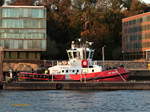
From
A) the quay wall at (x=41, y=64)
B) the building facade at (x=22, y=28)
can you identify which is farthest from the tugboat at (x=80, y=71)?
the building facade at (x=22, y=28)

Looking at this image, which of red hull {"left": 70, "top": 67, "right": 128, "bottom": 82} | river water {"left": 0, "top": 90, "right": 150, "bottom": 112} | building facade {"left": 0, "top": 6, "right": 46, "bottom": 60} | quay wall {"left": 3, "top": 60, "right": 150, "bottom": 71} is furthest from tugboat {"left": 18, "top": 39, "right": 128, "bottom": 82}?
building facade {"left": 0, "top": 6, "right": 46, "bottom": 60}

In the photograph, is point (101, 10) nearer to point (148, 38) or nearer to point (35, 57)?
point (148, 38)

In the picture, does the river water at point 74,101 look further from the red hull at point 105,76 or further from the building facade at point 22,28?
the building facade at point 22,28

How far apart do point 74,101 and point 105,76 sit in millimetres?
23637

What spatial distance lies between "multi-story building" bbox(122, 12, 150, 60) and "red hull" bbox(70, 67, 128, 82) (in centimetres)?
6084

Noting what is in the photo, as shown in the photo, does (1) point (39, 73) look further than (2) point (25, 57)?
No

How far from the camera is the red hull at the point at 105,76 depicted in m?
89.7

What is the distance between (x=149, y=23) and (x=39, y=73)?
234 feet

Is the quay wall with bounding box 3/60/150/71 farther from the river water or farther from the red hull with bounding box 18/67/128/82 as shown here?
the river water

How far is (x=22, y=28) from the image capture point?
136 meters

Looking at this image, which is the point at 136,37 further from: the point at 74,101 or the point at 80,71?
the point at 74,101

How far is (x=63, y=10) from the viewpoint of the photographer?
181875mm

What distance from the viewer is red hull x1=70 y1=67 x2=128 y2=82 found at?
8969 centimetres

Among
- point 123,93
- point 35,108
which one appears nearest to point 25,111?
point 35,108
